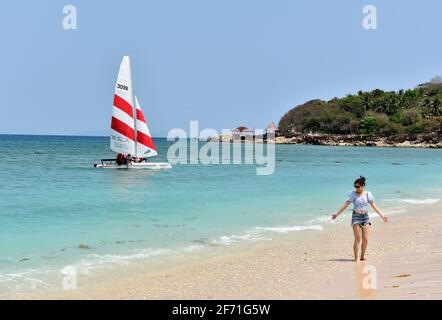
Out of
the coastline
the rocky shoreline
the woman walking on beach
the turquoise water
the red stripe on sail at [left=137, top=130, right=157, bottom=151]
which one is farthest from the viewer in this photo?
the rocky shoreline

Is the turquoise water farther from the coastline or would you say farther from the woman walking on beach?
the woman walking on beach

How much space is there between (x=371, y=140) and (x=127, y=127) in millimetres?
124610

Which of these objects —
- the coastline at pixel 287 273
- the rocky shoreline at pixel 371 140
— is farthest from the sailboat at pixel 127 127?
the rocky shoreline at pixel 371 140

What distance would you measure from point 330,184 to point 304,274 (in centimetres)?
2594

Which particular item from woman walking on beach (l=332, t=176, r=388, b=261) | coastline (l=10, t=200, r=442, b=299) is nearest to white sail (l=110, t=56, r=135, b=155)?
coastline (l=10, t=200, r=442, b=299)

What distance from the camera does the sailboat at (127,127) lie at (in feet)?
138

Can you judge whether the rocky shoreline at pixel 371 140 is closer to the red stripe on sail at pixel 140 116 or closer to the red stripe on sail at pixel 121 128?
the red stripe on sail at pixel 140 116

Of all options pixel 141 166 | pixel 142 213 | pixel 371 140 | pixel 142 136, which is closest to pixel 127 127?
pixel 142 136

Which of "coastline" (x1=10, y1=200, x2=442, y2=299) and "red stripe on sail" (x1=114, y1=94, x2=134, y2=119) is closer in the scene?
"coastline" (x1=10, y1=200, x2=442, y2=299)

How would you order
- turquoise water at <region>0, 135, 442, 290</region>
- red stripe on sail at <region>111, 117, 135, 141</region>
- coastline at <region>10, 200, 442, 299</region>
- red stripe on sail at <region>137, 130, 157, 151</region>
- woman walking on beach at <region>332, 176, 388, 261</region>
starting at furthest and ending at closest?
red stripe on sail at <region>137, 130, 157, 151</region>
red stripe on sail at <region>111, 117, 135, 141</region>
turquoise water at <region>0, 135, 442, 290</region>
woman walking on beach at <region>332, 176, 388, 261</region>
coastline at <region>10, 200, 442, 299</region>

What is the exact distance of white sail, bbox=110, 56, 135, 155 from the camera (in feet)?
138

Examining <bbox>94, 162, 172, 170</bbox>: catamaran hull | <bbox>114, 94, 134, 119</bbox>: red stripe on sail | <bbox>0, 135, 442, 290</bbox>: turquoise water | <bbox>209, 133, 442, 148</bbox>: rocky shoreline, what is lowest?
<bbox>0, 135, 442, 290</bbox>: turquoise water

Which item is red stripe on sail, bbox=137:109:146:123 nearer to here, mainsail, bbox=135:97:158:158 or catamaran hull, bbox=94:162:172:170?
mainsail, bbox=135:97:158:158

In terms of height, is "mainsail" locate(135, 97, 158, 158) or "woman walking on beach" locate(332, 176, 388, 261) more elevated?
"mainsail" locate(135, 97, 158, 158)
